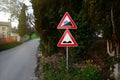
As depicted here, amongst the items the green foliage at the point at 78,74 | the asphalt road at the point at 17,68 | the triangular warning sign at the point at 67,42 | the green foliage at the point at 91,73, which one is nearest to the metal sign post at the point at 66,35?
the triangular warning sign at the point at 67,42

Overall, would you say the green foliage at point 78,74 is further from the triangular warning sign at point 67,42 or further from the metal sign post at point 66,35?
the triangular warning sign at point 67,42

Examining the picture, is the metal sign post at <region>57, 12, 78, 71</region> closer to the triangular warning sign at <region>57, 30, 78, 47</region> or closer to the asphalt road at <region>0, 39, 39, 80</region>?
the triangular warning sign at <region>57, 30, 78, 47</region>

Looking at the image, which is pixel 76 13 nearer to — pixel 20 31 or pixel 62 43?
pixel 62 43

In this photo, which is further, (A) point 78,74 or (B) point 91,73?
(A) point 78,74

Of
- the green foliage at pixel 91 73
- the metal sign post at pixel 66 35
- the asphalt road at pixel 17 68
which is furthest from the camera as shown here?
the asphalt road at pixel 17 68

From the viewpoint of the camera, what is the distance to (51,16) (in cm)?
1234

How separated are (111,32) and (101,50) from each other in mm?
2817

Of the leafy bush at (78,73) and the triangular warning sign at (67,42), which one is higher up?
the triangular warning sign at (67,42)

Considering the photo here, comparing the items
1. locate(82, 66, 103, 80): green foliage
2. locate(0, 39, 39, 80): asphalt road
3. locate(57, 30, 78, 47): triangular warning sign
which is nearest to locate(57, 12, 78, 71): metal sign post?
locate(57, 30, 78, 47): triangular warning sign

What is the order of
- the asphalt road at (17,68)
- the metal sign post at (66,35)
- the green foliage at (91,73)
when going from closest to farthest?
the green foliage at (91,73) → the metal sign post at (66,35) → the asphalt road at (17,68)

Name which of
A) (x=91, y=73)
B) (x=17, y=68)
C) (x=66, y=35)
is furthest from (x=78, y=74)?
(x=17, y=68)

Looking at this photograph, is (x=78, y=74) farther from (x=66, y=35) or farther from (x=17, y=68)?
(x=17, y=68)

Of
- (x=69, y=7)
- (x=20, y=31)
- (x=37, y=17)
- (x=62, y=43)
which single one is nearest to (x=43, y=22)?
(x=37, y=17)

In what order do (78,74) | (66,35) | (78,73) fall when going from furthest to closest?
(66,35), (78,73), (78,74)
